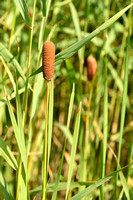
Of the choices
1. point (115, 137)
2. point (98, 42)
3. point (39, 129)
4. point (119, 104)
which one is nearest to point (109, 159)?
point (115, 137)

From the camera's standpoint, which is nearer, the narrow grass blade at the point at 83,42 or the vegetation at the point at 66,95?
the narrow grass blade at the point at 83,42

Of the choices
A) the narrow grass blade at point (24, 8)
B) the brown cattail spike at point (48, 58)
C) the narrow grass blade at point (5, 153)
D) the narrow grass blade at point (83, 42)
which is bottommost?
the narrow grass blade at point (5, 153)

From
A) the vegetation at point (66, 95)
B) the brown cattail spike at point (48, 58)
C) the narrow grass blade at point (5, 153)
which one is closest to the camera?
the brown cattail spike at point (48, 58)

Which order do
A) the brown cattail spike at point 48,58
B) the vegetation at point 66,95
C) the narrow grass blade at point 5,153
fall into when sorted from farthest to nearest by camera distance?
the vegetation at point 66,95 → the narrow grass blade at point 5,153 → the brown cattail spike at point 48,58

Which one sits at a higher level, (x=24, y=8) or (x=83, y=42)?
(x=24, y=8)

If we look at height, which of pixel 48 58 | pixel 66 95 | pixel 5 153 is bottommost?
pixel 5 153

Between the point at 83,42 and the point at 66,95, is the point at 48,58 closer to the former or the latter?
the point at 83,42

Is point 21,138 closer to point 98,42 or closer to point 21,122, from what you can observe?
point 21,122

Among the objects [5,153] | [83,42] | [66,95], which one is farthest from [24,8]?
[66,95]

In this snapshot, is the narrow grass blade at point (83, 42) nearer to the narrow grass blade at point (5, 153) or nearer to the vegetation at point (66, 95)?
the narrow grass blade at point (5, 153)

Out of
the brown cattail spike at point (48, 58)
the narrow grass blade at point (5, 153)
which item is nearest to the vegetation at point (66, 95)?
the narrow grass blade at point (5, 153)

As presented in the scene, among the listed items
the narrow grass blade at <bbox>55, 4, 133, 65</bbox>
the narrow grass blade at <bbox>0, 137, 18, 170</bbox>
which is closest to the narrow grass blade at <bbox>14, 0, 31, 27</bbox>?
the narrow grass blade at <bbox>55, 4, 133, 65</bbox>
